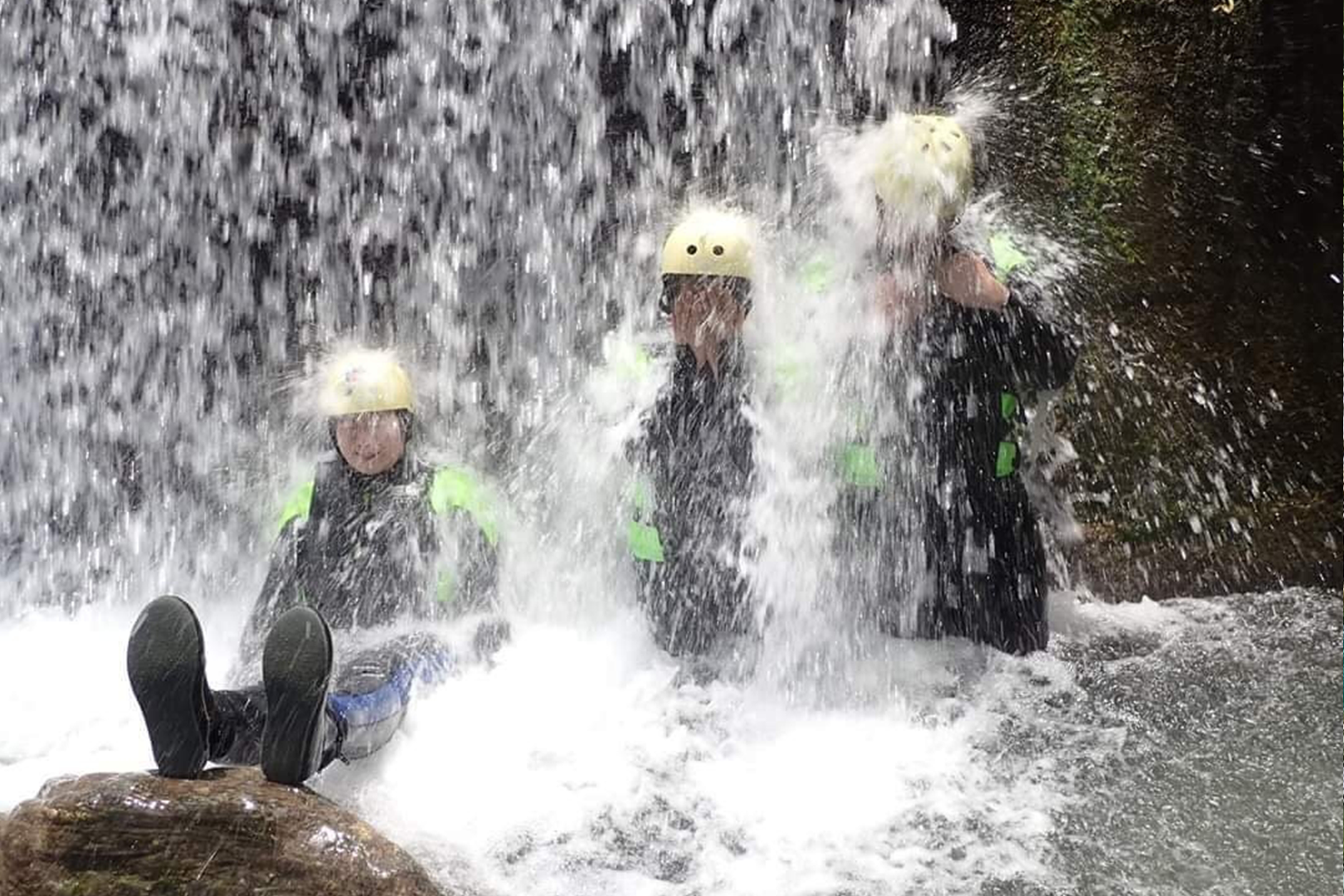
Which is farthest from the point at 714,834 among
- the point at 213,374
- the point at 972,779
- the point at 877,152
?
the point at 213,374

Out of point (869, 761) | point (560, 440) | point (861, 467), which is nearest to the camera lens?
point (869, 761)

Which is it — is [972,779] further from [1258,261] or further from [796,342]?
[1258,261]

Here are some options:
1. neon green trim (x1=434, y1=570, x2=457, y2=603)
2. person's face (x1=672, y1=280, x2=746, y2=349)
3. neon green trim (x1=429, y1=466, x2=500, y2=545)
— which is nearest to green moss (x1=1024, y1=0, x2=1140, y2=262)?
person's face (x1=672, y1=280, x2=746, y2=349)

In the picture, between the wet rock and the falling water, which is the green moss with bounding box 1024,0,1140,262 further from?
the wet rock

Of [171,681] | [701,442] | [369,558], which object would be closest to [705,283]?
[701,442]

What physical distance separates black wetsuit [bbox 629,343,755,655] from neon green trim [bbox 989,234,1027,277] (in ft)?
3.39

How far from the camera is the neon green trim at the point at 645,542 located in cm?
384

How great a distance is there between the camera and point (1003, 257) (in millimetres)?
3922

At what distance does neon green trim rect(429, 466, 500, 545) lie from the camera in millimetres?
4055

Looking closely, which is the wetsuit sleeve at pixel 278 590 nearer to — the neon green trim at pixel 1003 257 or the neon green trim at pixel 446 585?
the neon green trim at pixel 446 585

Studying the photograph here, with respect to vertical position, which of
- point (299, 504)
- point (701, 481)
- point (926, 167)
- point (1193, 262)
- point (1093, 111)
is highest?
point (1093, 111)

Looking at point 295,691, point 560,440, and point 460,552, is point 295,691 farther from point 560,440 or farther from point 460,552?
point 560,440

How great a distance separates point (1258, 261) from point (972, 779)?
2.99m

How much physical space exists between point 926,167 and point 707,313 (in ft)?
3.02
